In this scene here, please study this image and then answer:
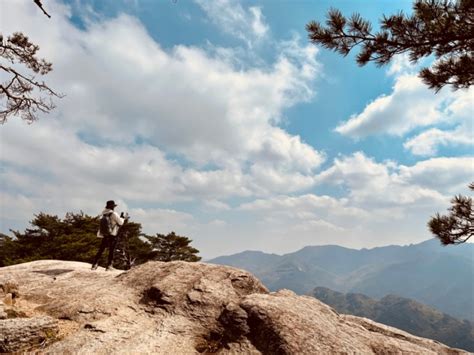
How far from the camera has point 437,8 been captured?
10.7 meters

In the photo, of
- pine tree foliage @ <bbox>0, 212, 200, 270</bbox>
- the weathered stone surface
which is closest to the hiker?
the weathered stone surface

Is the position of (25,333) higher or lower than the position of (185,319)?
lower

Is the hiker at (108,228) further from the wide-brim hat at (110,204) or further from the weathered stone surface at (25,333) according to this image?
the weathered stone surface at (25,333)

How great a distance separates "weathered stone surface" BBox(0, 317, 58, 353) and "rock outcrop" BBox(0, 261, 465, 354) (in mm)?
26

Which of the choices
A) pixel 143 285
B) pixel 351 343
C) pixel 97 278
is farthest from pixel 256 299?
pixel 97 278

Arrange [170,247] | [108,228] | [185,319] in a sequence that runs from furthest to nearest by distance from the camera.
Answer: [170,247] → [108,228] → [185,319]

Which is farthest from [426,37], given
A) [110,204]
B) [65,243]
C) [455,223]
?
[65,243]

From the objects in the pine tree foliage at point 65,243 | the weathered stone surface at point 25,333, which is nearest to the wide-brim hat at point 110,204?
the weathered stone surface at point 25,333

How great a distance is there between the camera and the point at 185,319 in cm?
819

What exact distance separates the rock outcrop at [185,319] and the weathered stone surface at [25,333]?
0.08 feet

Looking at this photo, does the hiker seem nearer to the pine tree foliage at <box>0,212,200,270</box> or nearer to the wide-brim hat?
the wide-brim hat

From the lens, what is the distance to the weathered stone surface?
6496mm

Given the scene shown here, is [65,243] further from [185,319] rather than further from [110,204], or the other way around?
[185,319]

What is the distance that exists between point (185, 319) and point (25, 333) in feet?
11.3
